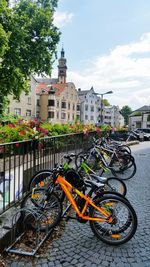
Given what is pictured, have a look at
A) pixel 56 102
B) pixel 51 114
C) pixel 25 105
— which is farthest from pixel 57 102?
pixel 25 105

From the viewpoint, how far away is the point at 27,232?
3.23 meters

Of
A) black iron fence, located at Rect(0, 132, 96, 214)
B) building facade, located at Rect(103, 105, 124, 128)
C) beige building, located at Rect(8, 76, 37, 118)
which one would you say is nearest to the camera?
black iron fence, located at Rect(0, 132, 96, 214)

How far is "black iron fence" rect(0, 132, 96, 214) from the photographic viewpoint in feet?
11.0

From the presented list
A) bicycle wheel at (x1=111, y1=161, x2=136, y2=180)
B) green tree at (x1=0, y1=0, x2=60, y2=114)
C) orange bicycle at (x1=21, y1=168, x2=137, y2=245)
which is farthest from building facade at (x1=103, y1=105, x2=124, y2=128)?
orange bicycle at (x1=21, y1=168, x2=137, y2=245)

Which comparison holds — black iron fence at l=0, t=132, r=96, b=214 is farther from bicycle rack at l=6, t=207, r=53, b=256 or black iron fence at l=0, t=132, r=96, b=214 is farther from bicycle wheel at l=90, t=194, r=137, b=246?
bicycle wheel at l=90, t=194, r=137, b=246

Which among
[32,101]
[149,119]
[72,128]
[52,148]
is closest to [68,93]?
[32,101]

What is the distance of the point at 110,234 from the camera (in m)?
3.06

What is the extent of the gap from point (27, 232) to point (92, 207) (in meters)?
0.97

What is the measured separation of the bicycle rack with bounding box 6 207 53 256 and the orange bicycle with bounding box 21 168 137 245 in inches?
3.9

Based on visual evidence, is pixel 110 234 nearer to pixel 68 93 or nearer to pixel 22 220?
pixel 22 220

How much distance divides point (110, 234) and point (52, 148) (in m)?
2.52

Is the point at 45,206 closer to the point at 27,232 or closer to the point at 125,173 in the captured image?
the point at 27,232

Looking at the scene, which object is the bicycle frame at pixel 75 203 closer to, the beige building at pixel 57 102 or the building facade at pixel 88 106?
the beige building at pixel 57 102

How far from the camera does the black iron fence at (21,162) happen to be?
3.36 metres
